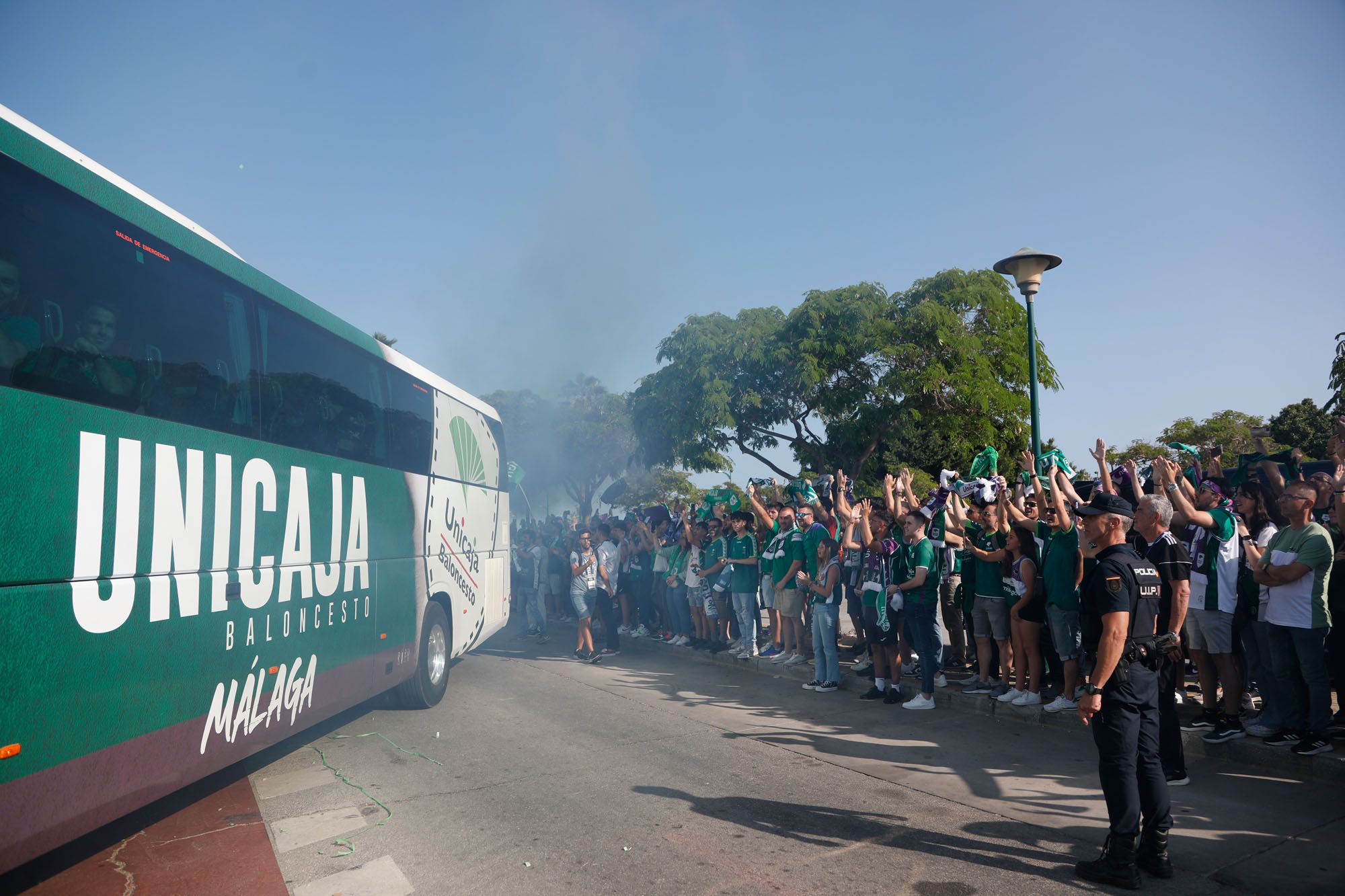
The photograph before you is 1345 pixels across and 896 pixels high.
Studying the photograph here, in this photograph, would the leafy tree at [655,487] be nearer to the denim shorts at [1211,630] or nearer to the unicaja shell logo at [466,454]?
the unicaja shell logo at [466,454]

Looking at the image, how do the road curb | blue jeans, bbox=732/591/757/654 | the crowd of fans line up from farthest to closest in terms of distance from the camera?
blue jeans, bbox=732/591/757/654
the crowd of fans
the road curb

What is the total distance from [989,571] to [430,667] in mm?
5836

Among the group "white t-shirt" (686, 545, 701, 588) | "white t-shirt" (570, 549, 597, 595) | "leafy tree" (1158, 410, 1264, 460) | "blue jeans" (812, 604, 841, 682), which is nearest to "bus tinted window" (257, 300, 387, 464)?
"blue jeans" (812, 604, 841, 682)

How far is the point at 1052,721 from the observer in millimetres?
7484

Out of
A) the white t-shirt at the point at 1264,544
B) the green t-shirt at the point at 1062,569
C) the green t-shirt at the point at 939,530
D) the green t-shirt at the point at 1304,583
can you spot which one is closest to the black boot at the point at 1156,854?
the green t-shirt at the point at 1304,583

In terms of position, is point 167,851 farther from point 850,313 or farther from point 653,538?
point 850,313

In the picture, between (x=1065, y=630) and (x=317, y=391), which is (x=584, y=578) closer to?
(x=317, y=391)

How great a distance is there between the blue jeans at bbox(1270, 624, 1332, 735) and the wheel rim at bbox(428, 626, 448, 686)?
24.6ft

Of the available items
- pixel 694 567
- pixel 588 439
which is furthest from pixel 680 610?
pixel 588 439

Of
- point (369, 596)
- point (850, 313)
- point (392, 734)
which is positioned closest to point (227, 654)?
point (369, 596)

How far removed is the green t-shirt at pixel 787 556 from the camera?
34.6 feet

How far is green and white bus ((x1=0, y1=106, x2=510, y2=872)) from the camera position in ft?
12.2

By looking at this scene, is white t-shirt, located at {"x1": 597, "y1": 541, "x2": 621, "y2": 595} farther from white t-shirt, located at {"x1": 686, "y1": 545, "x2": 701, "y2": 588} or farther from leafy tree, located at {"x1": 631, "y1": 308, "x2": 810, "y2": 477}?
leafy tree, located at {"x1": 631, "y1": 308, "x2": 810, "y2": 477}

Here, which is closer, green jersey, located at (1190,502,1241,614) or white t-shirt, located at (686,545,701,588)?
green jersey, located at (1190,502,1241,614)
